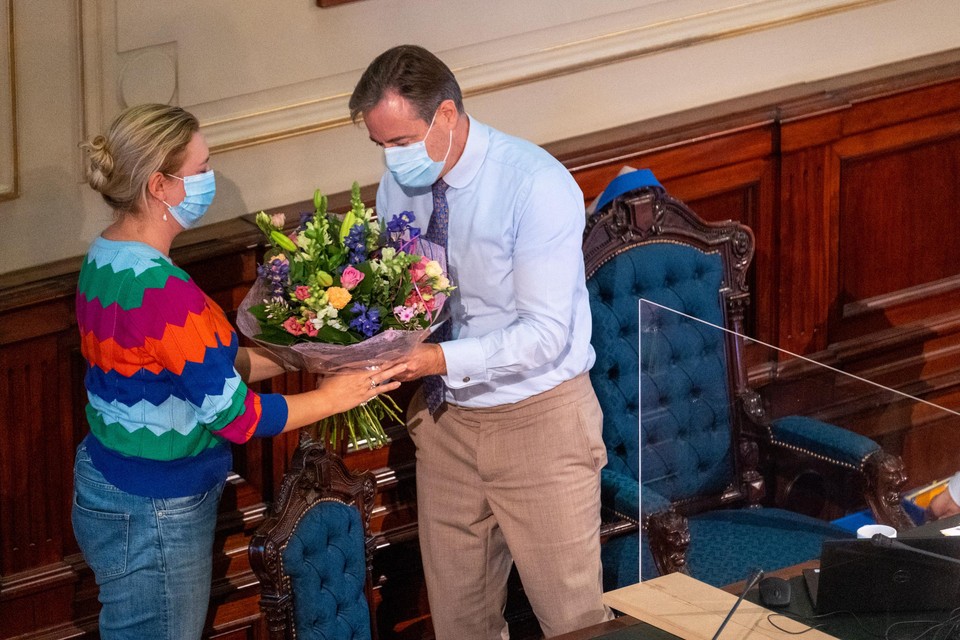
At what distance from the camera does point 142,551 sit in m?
3.07

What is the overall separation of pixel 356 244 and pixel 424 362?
12.3 inches

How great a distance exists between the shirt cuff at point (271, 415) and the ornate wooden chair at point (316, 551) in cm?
16

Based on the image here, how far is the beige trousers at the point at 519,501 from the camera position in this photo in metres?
3.30

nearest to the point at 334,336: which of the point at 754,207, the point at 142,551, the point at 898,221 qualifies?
the point at 142,551

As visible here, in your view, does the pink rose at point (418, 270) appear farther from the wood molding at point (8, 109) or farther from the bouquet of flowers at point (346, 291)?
the wood molding at point (8, 109)

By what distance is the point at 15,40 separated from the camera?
335 centimetres

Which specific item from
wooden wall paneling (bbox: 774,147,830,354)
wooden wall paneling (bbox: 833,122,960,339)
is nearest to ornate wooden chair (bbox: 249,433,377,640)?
wooden wall paneling (bbox: 774,147,830,354)

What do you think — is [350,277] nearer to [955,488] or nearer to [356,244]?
[356,244]

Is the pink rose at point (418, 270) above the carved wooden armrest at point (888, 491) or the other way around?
above

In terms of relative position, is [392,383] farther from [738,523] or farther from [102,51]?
[102,51]

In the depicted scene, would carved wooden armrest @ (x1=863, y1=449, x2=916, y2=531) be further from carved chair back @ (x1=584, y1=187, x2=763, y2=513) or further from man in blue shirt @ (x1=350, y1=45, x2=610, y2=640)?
man in blue shirt @ (x1=350, y1=45, x2=610, y2=640)

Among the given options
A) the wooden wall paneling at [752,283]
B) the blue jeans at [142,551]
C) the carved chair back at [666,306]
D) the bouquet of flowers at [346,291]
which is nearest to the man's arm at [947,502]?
the carved chair back at [666,306]

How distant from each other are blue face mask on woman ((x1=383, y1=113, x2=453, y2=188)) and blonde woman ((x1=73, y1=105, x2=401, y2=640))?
407 mm

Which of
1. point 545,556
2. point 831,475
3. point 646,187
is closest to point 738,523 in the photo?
point 831,475
